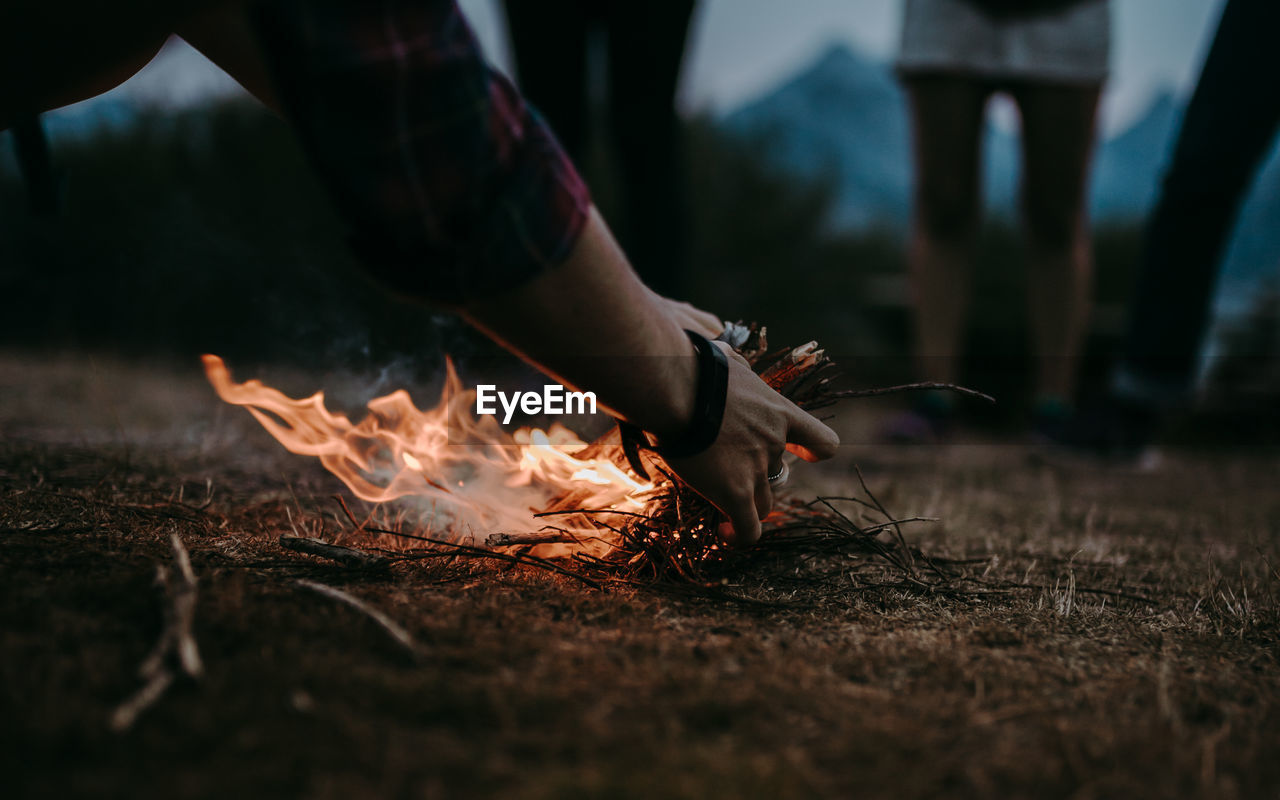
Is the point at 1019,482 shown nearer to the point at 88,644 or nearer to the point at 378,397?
the point at 378,397

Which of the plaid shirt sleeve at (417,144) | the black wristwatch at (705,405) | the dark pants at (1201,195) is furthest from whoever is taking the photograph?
the dark pants at (1201,195)

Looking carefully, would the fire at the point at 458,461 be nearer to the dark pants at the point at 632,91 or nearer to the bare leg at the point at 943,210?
the dark pants at the point at 632,91

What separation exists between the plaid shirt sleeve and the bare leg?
8.15 feet

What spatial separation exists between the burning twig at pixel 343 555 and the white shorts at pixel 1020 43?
8.61 ft

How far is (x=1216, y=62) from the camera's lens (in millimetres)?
2340

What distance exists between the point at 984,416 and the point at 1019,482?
9.27 feet

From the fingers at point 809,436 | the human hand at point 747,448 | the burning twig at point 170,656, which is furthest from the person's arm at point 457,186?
the burning twig at point 170,656

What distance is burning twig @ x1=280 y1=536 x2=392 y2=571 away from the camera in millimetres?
991

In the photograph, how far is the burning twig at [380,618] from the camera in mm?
717

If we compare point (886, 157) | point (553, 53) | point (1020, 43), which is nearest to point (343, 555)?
point (553, 53)

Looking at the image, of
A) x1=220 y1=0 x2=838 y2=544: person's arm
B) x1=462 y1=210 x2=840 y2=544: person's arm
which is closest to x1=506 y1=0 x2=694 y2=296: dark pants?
x1=462 y1=210 x2=840 y2=544: person's arm

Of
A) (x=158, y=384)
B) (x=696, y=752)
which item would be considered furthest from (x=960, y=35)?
(x=158, y=384)

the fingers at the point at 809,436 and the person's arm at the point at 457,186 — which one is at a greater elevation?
the person's arm at the point at 457,186

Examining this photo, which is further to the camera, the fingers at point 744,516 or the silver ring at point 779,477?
the silver ring at point 779,477
